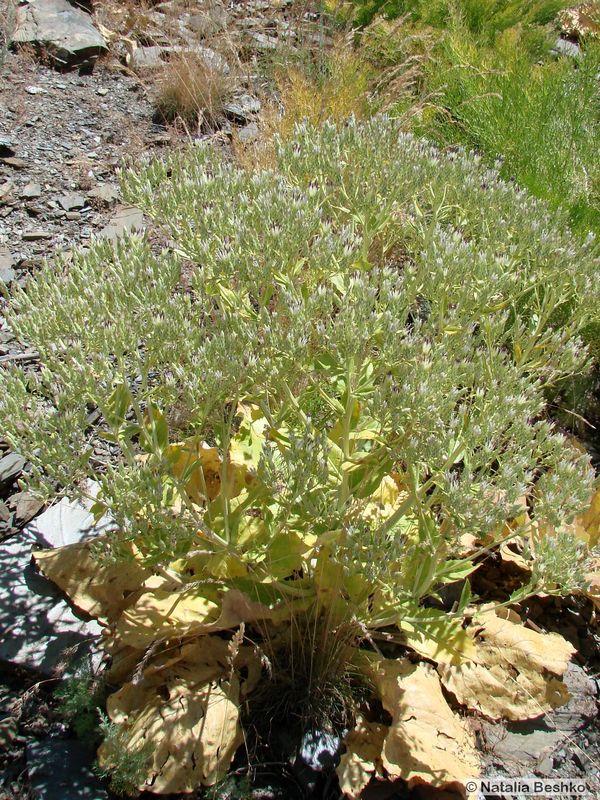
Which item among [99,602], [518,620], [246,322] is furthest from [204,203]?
[518,620]

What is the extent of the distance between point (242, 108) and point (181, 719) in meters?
5.72

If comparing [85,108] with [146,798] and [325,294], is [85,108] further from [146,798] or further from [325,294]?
[146,798]

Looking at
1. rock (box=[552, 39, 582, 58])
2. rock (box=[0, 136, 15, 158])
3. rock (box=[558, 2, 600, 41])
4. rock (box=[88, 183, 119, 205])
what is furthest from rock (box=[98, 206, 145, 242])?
rock (box=[552, 39, 582, 58])

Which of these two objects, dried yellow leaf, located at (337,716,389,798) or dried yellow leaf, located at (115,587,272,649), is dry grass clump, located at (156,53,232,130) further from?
dried yellow leaf, located at (337,716,389,798)

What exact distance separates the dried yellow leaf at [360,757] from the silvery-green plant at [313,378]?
413 millimetres

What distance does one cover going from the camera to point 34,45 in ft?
22.6

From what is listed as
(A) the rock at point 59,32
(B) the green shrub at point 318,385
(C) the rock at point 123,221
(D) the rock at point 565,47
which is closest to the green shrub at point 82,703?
(B) the green shrub at point 318,385

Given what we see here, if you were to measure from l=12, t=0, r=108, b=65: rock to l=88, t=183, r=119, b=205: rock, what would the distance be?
270 centimetres

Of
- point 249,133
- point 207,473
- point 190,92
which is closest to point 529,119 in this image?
point 249,133

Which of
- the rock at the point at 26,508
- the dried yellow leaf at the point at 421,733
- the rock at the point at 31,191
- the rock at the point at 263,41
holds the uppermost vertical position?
the rock at the point at 263,41

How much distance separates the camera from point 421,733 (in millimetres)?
2191

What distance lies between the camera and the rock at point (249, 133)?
541 centimetres

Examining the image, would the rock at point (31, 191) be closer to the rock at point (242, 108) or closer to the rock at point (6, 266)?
the rock at point (6, 266)

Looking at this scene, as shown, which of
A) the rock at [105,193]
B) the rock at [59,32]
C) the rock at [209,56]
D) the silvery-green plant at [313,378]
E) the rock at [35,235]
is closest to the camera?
the silvery-green plant at [313,378]
